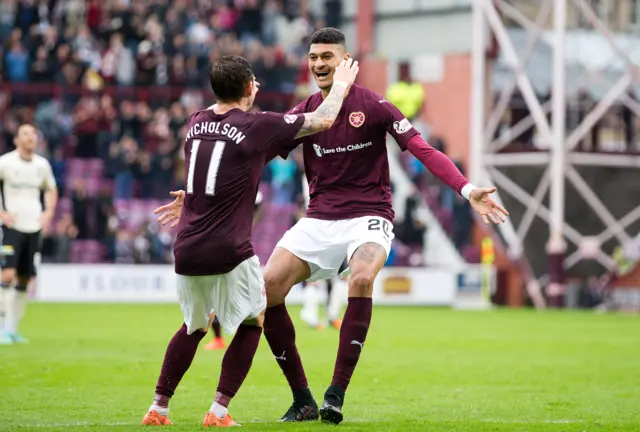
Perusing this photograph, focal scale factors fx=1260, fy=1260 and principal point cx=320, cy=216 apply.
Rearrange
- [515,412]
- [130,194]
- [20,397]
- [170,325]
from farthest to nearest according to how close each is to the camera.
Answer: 1. [130,194]
2. [170,325]
3. [20,397]
4. [515,412]

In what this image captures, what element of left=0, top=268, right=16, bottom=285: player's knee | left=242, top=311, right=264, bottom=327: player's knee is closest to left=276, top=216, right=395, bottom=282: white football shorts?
left=242, top=311, right=264, bottom=327: player's knee

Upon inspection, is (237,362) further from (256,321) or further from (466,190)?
(466,190)

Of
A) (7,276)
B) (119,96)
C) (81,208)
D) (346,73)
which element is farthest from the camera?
(119,96)

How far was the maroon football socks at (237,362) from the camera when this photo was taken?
27.0 ft

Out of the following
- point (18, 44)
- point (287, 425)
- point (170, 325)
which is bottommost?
point (170, 325)

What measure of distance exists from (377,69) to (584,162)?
7787mm

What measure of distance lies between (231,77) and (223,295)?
1.40 meters

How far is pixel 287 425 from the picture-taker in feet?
27.4

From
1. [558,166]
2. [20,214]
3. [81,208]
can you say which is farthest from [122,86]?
[20,214]

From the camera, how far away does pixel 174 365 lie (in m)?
8.27

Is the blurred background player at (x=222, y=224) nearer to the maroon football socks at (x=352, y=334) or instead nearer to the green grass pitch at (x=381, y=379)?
the green grass pitch at (x=381, y=379)

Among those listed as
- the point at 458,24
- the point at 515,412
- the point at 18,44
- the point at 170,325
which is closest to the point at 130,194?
the point at 18,44

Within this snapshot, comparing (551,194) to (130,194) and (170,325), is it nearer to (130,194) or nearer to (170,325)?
(130,194)

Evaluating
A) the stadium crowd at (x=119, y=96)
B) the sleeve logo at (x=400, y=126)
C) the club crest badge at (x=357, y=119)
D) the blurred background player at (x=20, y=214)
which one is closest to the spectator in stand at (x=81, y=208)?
the stadium crowd at (x=119, y=96)
